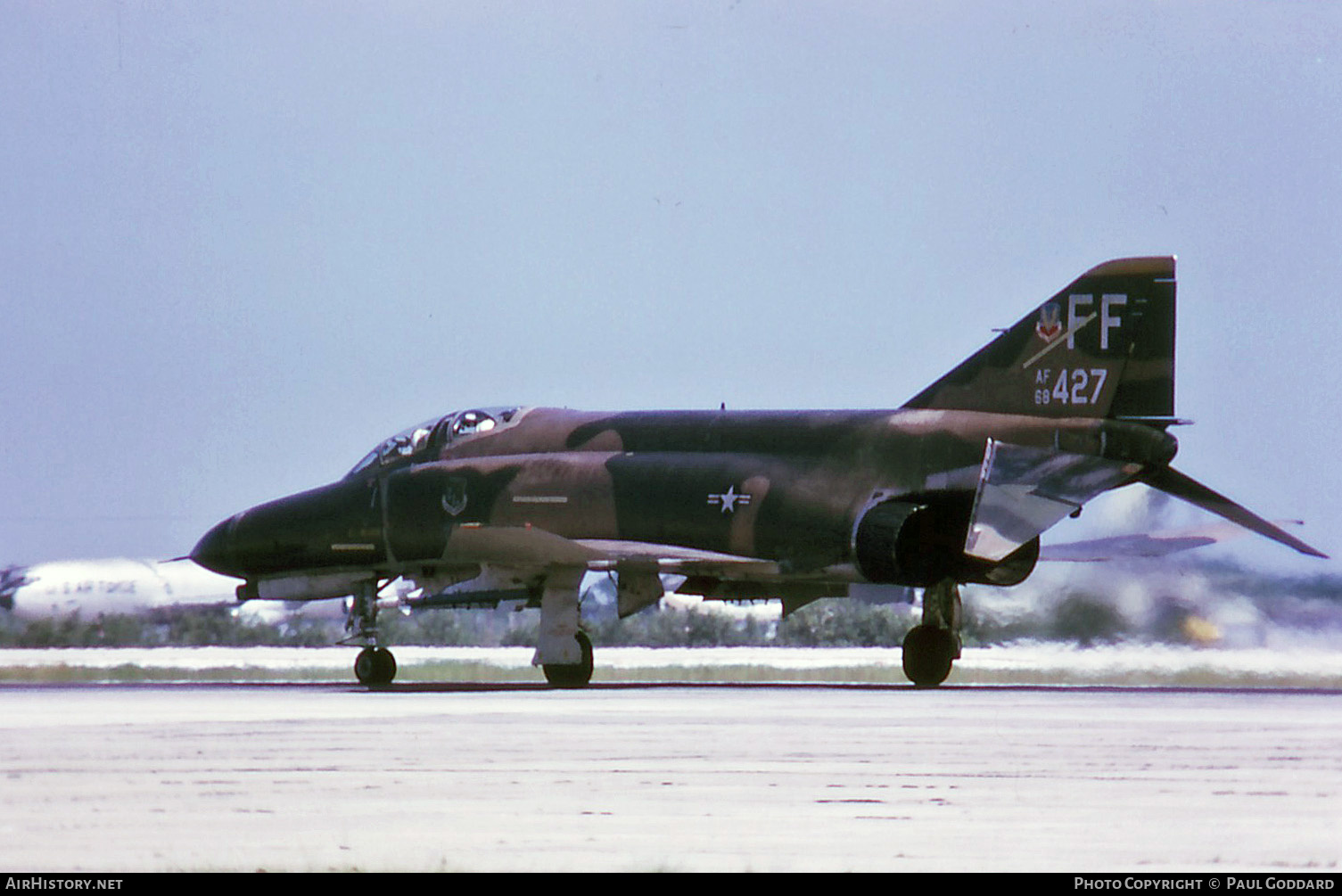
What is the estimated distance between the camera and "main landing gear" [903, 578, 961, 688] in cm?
2770

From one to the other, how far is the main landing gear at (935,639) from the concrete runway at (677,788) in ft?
17.0

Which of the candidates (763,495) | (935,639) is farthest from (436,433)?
(935,639)

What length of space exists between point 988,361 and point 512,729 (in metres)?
11.6

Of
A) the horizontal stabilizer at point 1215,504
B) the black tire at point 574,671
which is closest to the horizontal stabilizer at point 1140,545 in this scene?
the horizontal stabilizer at point 1215,504

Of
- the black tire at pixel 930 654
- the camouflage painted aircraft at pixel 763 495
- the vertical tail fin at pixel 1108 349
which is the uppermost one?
the vertical tail fin at pixel 1108 349

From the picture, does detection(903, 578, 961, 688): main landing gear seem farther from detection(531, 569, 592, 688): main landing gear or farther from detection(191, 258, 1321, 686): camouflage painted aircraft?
detection(531, 569, 592, 688): main landing gear

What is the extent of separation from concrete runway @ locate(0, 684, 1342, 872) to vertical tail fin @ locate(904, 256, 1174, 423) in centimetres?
561

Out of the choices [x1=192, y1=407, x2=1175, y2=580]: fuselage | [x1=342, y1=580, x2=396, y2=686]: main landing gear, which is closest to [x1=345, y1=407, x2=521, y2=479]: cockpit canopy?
[x1=192, y1=407, x2=1175, y2=580]: fuselage

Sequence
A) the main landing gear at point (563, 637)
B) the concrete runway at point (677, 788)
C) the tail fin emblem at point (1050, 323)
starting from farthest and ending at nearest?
the main landing gear at point (563, 637), the tail fin emblem at point (1050, 323), the concrete runway at point (677, 788)

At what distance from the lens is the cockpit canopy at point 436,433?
31812 millimetres

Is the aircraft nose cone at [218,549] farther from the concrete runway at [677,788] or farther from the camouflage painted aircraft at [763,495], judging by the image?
the concrete runway at [677,788]

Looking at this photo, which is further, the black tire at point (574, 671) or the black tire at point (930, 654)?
the black tire at point (574, 671)
